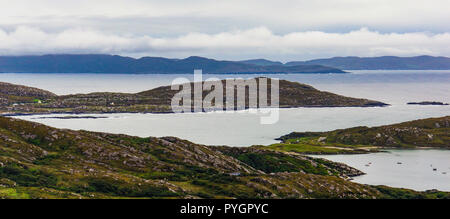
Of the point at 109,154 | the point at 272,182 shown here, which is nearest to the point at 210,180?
the point at 272,182

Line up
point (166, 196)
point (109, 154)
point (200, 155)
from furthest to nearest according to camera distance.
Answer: point (200, 155) → point (109, 154) → point (166, 196)

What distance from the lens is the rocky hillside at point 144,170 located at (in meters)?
98.6

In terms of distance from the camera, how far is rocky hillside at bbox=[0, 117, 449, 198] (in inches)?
3883

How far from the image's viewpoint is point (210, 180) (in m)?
117

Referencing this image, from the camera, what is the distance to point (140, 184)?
336 feet

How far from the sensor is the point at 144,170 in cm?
13075
